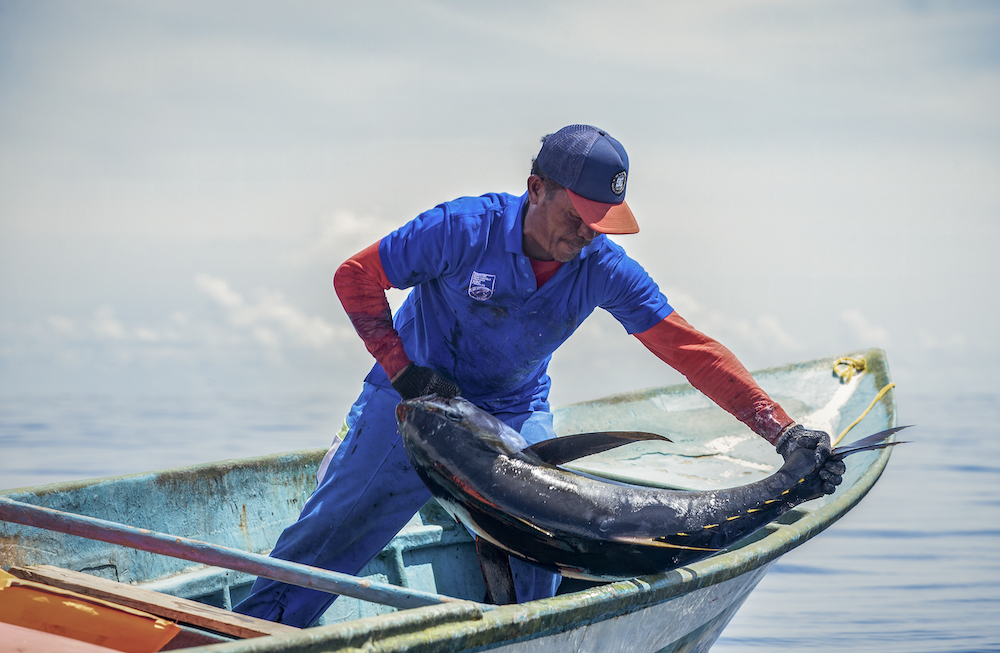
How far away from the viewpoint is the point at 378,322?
10.8 feet

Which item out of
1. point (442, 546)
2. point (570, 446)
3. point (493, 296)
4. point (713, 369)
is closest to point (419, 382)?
point (493, 296)

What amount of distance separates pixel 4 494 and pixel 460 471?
1951 mm

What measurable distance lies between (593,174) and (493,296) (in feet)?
2.02

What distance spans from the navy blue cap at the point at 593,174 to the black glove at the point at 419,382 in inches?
31.1

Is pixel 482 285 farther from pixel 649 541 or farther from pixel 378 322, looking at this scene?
pixel 649 541

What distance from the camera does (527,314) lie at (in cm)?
331

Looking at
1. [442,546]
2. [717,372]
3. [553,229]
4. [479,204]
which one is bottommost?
[442,546]

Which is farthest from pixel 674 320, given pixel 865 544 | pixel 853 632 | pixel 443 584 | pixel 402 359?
pixel 865 544

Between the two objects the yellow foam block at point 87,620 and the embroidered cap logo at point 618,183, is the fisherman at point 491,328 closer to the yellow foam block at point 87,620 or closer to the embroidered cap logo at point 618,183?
the embroidered cap logo at point 618,183

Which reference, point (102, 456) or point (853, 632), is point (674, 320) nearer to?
point (853, 632)

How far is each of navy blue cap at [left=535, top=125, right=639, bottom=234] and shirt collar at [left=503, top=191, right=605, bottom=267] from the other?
0.71 feet

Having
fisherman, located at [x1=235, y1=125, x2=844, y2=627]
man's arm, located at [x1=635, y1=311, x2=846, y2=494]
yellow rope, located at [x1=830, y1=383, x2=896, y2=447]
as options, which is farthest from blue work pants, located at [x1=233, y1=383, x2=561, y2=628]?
yellow rope, located at [x1=830, y1=383, x2=896, y2=447]

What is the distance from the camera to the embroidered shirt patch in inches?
127

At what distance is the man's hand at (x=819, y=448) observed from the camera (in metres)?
2.92
